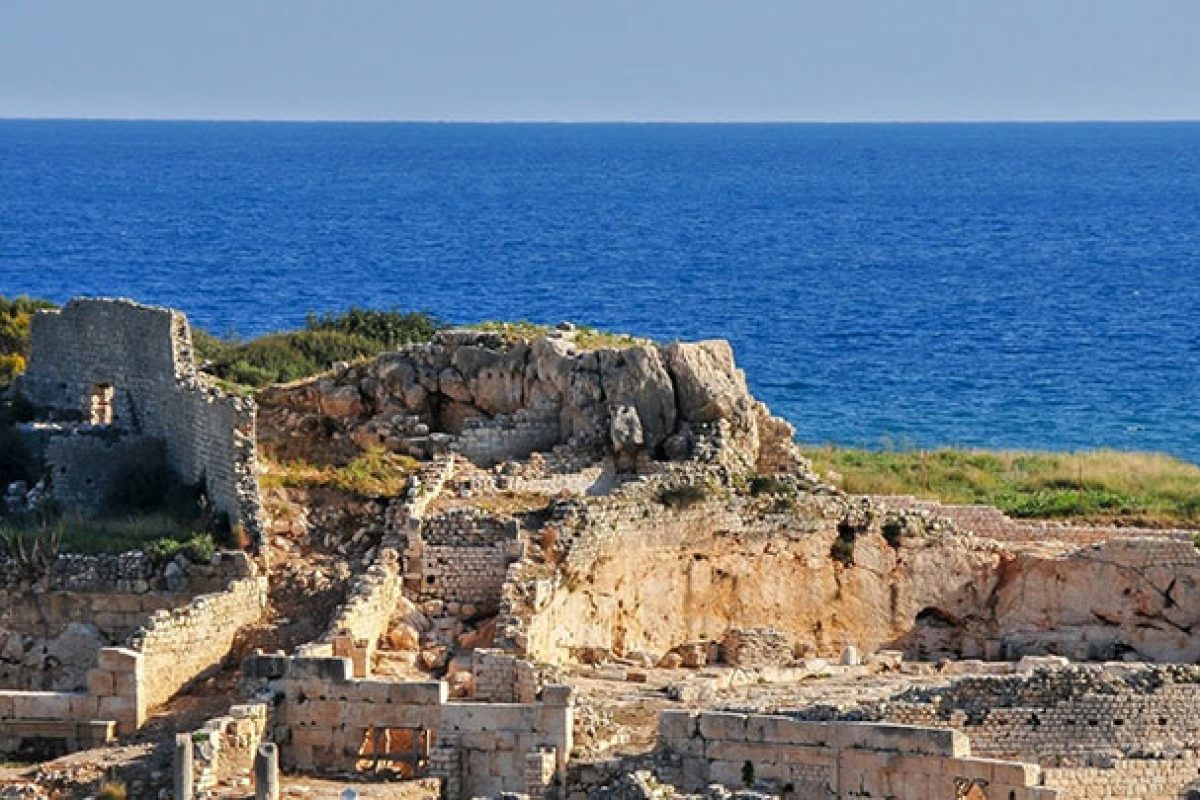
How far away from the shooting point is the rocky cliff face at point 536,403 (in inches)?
1454

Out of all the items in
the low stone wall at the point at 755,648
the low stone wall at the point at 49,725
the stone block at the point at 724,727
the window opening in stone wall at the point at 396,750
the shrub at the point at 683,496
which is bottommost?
the low stone wall at the point at 49,725

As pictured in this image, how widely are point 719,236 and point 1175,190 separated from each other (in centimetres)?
5313

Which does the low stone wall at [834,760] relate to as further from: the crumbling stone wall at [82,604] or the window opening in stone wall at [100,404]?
the window opening in stone wall at [100,404]

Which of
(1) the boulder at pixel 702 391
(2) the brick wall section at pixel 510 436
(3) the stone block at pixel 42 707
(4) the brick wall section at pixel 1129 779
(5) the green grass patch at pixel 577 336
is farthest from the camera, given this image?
(5) the green grass patch at pixel 577 336

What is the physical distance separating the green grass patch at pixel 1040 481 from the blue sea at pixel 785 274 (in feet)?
44.1

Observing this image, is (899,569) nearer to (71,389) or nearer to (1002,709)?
(1002,709)

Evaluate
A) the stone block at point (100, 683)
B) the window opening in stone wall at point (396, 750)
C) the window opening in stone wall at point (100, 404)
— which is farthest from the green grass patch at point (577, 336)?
the window opening in stone wall at point (396, 750)

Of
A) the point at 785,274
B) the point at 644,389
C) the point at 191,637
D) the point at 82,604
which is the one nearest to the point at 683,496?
the point at 644,389

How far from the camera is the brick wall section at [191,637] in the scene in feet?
107

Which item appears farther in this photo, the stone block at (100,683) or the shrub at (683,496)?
the shrub at (683,496)

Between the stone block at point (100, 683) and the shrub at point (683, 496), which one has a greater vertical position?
the shrub at point (683, 496)

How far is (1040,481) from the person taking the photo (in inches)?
1741

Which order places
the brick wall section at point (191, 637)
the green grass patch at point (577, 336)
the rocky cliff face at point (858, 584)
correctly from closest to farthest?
the brick wall section at point (191, 637), the rocky cliff face at point (858, 584), the green grass patch at point (577, 336)

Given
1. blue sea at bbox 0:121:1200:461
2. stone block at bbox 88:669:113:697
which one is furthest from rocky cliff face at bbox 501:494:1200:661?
blue sea at bbox 0:121:1200:461
